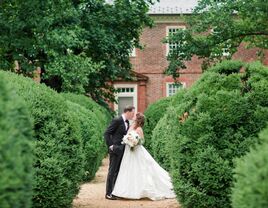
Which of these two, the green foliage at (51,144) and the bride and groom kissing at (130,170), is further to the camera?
the bride and groom kissing at (130,170)

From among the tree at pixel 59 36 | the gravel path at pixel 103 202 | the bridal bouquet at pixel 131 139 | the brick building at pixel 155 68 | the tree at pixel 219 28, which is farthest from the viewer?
the brick building at pixel 155 68

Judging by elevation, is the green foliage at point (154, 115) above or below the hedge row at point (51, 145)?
above

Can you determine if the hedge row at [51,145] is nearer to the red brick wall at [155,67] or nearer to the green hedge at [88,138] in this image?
the green hedge at [88,138]

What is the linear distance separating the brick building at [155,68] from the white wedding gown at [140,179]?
30944 millimetres

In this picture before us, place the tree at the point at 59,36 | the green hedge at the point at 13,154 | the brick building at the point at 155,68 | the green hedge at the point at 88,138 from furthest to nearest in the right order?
the brick building at the point at 155,68 → the tree at the point at 59,36 → the green hedge at the point at 88,138 → the green hedge at the point at 13,154

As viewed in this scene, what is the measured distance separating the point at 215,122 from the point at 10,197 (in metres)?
5.45

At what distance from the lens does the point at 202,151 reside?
31.7 ft

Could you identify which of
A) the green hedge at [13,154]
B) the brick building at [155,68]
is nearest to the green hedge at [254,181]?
the green hedge at [13,154]

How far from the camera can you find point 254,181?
4379 mm

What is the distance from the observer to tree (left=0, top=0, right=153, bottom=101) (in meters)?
24.8

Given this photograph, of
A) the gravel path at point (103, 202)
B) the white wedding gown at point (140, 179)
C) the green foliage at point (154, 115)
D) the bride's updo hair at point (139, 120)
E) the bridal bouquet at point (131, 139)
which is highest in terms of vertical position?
the green foliage at point (154, 115)

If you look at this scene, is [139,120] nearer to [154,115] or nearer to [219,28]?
[154,115]

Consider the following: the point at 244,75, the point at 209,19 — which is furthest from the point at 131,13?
the point at 244,75

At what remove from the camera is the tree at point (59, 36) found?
24.8m
